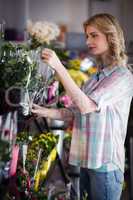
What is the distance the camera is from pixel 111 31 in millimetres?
1663

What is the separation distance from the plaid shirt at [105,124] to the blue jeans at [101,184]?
0.04 meters

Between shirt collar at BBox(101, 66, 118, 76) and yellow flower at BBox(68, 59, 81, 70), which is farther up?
shirt collar at BBox(101, 66, 118, 76)

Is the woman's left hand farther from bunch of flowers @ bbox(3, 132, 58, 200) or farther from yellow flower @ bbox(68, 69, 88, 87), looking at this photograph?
yellow flower @ bbox(68, 69, 88, 87)

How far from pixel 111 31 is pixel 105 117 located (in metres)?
0.35

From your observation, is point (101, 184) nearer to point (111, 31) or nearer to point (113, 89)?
point (113, 89)

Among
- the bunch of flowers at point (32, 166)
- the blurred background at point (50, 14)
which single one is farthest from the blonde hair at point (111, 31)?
the blurred background at point (50, 14)

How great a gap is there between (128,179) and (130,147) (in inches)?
10.5

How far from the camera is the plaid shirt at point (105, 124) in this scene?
5.28 feet

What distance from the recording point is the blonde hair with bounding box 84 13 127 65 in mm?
1666

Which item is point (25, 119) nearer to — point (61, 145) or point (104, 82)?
point (104, 82)

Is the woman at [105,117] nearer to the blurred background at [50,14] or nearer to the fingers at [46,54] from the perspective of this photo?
the fingers at [46,54]

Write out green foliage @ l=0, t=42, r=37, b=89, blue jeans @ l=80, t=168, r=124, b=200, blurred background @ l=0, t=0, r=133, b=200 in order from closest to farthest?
green foliage @ l=0, t=42, r=37, b=89
blue jeans @ l=80, t=168, r=124, b=200
blurred background @ l=0, t=0, r=133, b=200

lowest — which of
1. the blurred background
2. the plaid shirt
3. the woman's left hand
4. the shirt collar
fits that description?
the plaid shirt

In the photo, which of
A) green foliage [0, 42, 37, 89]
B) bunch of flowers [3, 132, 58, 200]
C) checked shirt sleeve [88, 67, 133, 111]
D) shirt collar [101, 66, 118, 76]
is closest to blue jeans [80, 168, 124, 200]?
bunch of flowers [3, 132, 58, 200]
